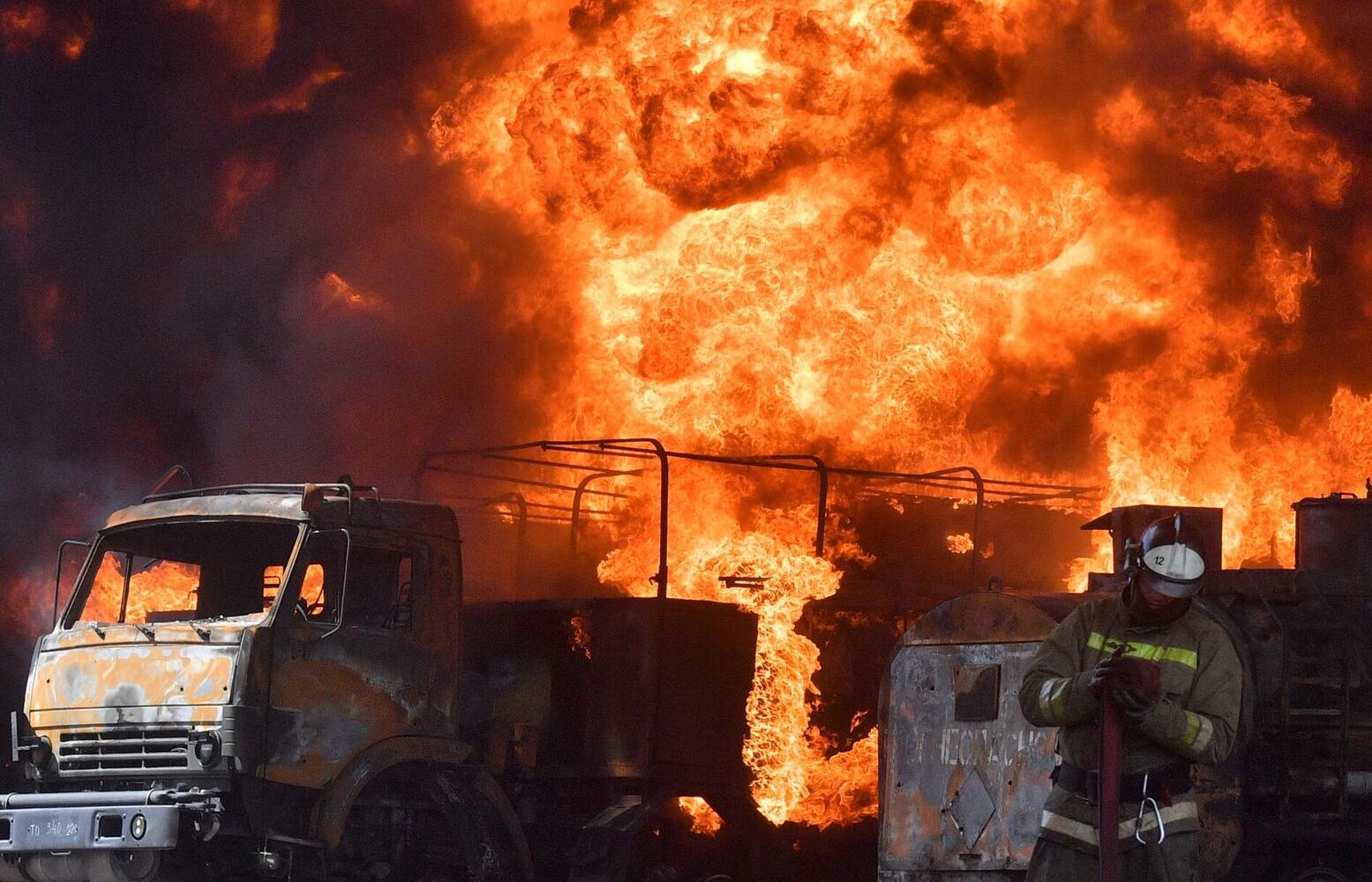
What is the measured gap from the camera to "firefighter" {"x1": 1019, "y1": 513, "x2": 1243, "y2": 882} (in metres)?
6.91

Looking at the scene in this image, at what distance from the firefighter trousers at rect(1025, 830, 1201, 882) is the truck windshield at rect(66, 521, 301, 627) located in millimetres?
6162

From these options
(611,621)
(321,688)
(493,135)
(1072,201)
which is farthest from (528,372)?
(321,688)

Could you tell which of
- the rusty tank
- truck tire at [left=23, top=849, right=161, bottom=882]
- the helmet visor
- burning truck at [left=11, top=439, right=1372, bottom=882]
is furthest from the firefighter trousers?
truck tire at [left=23, top=849, right=161, bottom=882]

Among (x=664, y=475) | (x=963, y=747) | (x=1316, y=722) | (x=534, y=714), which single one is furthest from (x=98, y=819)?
(x=1316, y=722)

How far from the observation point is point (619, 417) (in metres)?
19.6

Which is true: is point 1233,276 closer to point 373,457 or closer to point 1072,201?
point 1072,201

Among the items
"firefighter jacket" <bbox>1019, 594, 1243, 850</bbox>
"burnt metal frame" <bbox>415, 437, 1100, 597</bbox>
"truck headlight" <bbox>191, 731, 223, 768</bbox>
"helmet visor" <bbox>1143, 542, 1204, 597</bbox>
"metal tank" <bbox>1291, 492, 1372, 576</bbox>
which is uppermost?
"burnt metal frame" <bbox>415, 437, 1100, 597</bbox>

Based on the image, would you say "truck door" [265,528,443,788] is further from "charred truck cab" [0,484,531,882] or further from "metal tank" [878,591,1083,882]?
"metal tank" [878,591,1083,882]

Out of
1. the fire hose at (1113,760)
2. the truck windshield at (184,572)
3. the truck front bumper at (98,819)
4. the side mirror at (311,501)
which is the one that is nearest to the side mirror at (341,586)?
the side mirror at (311,501)

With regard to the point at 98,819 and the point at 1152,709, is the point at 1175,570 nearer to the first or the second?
the point at 1152,709

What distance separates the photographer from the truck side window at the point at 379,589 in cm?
1180

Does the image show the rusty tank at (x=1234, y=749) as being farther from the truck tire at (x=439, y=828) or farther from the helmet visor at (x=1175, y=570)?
the helmet visor at (x=1175, y=570)

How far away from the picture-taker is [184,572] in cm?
1252

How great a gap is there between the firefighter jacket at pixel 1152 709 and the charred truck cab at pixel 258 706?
5508mm
